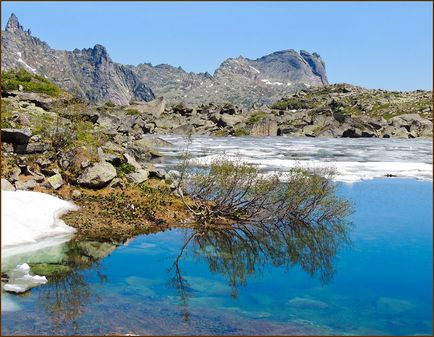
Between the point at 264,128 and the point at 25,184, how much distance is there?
9710cm

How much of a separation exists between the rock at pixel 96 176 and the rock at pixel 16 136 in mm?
4680

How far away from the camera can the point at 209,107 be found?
159000 millimetres

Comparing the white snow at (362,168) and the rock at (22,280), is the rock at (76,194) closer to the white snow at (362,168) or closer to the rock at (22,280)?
the rock at (22,280)

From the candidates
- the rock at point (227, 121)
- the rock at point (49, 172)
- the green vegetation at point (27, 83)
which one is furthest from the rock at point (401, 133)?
the rock at point (49, 172)

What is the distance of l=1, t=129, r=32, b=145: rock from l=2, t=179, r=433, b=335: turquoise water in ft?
39.6

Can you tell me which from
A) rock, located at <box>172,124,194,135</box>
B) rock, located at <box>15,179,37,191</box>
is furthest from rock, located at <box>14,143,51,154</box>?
rock, located at <box>172,124,194,135</box>

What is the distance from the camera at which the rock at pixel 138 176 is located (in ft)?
107

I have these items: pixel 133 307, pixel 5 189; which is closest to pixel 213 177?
pixel 5 189

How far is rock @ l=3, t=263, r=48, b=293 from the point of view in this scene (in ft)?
54.3

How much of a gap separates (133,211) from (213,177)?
504 cm

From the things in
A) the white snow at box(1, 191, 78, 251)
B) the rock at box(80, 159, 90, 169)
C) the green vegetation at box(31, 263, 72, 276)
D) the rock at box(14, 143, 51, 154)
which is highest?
the rock at box(14, 143, 51, 154)

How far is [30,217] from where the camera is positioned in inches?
933

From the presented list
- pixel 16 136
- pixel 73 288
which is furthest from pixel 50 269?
pixel 16 136

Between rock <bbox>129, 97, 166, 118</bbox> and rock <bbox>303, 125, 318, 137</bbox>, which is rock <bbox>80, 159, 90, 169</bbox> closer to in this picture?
rock <bbox>303, 125, 318, 137</bbox>
